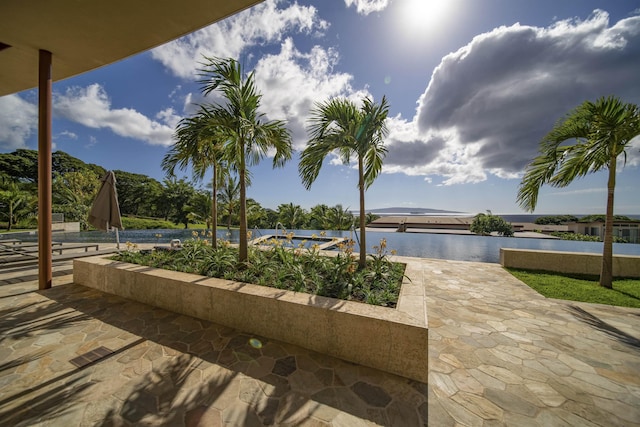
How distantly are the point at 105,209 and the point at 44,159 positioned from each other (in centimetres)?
146

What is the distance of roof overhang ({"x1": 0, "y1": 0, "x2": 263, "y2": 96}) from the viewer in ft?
11.3

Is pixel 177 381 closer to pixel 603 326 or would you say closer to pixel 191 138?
pixel 191 138

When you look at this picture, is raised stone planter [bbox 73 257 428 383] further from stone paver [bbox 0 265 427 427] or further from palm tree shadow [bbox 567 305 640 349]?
palm tree shadow [bbox 567 305 640 349]

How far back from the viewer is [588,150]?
5.04 m

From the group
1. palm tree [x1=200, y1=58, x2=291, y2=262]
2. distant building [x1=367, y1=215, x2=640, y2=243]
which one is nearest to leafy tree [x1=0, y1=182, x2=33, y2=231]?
palm tree [x1=200, y1=58, x2=291, y2=262]

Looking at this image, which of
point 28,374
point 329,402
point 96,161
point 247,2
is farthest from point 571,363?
point 96,161

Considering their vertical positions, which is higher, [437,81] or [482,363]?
[437,81]

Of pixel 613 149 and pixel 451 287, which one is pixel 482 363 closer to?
pixel 451 287

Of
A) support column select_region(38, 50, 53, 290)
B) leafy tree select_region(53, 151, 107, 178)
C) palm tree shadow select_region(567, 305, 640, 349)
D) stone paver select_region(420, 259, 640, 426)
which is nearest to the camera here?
stone paver select_region(420, 259, 640, 426)

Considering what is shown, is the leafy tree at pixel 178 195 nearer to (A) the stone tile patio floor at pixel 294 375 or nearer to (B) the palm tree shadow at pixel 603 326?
(A) the stone tile patio floor at pixel 294 375

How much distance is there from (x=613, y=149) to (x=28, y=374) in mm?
10567

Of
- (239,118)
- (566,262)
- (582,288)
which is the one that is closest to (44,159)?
(239,118)

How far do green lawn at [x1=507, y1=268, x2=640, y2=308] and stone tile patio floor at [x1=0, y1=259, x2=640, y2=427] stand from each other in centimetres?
71

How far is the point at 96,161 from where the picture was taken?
36.9 metres
